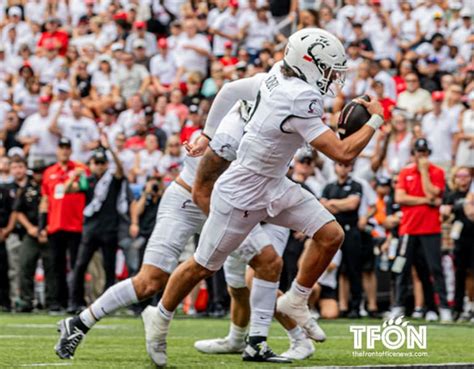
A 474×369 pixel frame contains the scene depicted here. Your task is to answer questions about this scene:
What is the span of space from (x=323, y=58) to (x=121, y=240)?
9.00m

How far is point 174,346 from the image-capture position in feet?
35.2

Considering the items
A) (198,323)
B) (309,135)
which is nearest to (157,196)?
(198,323)

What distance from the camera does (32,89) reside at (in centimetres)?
2178

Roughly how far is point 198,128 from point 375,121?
9.92 m

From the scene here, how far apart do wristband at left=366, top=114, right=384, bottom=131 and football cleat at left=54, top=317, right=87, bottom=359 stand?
2.53m

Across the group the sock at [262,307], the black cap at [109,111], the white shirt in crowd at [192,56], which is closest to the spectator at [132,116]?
the black cap at [109,111]

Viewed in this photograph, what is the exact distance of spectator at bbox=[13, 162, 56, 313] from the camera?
1708 cm

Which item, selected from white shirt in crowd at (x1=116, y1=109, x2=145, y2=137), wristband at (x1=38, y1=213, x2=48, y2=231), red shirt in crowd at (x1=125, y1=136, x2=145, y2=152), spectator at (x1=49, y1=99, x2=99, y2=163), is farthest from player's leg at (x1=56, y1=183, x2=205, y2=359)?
white shirt in crowd at (x1=116, y1=109, x2=145, y2=137)

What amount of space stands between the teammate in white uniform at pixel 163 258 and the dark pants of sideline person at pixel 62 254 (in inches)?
288

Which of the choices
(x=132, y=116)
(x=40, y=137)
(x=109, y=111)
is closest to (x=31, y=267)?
(x=40, y=137)

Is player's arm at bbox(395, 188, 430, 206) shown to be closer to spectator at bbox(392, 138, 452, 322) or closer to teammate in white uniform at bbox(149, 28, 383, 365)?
spectator at bbox(392, 138, 452, 322)

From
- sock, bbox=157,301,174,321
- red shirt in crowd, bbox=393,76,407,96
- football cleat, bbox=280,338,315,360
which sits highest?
red shirt in crowd, bbox=393,76,407,96

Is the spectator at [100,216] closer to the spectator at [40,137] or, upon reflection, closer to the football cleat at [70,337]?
the spectator at [40,137]

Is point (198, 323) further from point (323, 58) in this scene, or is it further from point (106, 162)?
point (323, 58)
